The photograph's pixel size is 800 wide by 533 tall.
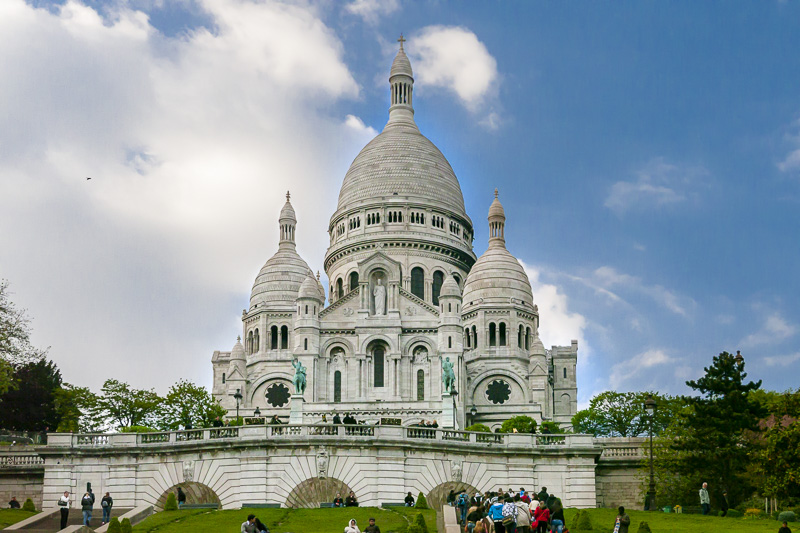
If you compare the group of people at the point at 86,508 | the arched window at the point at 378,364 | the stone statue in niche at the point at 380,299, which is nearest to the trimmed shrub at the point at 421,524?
the group of people at the point at 86,508

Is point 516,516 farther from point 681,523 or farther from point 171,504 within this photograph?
point 171,504

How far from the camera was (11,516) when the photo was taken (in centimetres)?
4269

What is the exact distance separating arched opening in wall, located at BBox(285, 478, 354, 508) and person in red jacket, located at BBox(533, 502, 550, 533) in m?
14.0

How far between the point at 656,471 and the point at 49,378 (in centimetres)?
4305

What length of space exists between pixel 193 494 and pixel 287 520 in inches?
379

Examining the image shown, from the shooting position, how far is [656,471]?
51.2m

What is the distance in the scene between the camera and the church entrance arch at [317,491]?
154 ft

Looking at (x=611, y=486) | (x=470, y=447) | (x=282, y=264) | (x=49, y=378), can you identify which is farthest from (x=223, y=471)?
(x=282, y=264)

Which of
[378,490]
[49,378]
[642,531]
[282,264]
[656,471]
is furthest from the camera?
[282,264]

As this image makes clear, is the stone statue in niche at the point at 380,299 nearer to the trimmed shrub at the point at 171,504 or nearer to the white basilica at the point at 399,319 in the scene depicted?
the white basilica at the point at 399,319

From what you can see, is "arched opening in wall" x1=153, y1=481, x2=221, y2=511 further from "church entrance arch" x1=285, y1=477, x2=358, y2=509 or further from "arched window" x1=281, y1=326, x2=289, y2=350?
"arched window" x1=281, y1=326, x2=289, y2=350

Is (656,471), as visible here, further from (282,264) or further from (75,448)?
(282,264)

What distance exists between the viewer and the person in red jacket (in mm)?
33688

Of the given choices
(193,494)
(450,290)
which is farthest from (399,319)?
(193,494)
